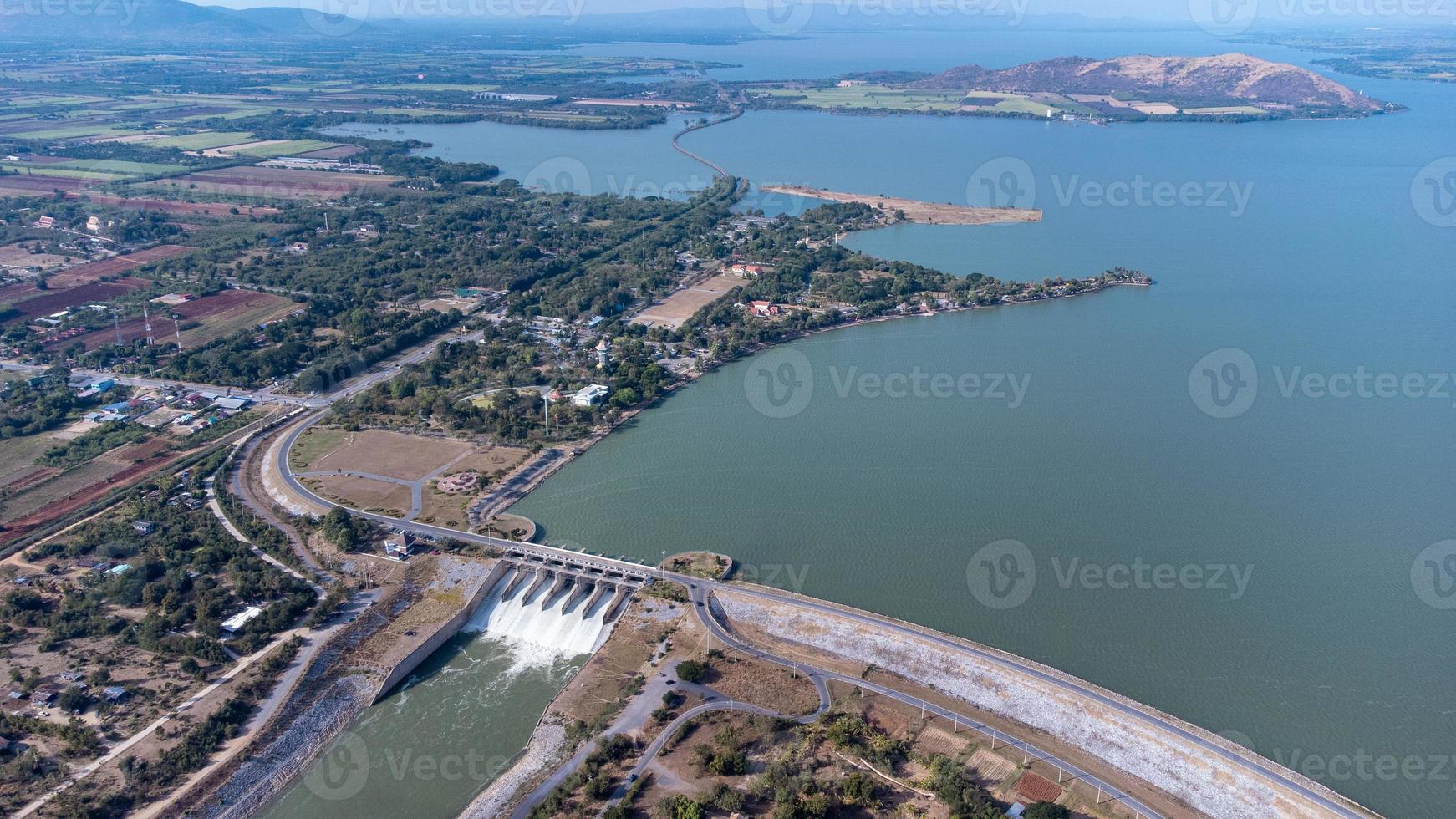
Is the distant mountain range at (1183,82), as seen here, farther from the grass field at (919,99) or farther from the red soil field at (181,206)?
the red soil field at (181,206)

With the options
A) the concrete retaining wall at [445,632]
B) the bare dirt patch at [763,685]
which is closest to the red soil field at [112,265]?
the concrete retaining wall at [445,632]

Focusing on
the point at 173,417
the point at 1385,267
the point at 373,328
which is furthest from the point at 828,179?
the point at 173,417

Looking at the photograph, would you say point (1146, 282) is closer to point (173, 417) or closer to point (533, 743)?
point (533, 743)

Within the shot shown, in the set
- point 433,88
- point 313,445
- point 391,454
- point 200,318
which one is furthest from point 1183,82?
point 313,445

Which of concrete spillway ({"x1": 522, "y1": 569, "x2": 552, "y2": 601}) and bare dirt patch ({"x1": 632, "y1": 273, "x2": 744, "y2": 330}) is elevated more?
bare dirt patch ({"x1": 632, "y1": 273, "x2": 744, "y2": 330})

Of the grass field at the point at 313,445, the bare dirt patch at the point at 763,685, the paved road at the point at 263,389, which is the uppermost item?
the paved road at the point at 263,389

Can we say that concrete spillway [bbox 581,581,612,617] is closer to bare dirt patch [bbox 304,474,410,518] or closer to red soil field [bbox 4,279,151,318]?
bare dirt patch [bbox 304,474,410,518]

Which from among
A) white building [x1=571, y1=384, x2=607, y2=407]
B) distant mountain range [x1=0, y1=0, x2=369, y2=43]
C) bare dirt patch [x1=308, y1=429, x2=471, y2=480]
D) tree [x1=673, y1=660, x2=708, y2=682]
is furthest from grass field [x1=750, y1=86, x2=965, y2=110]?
distant mountain range [x1=0, y1=0, x2=369, y2=43]
